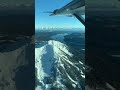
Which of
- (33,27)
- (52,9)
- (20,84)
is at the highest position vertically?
(52,9)

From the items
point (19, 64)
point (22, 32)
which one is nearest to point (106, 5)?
point (22, 32)

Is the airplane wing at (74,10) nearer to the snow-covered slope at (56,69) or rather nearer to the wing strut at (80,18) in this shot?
the wing strut at (80,18)

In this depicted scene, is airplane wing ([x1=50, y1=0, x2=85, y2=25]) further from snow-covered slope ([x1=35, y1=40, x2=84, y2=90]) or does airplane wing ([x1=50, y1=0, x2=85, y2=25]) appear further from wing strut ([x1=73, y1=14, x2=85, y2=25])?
snow-covered slope ([x1=35, y1=40, x2=84, y2=90])

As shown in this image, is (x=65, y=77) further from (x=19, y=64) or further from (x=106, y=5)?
(x=106, y=5)

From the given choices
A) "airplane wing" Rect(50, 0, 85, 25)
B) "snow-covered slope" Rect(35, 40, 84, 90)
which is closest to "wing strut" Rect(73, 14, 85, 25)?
"airplane wing" Rect(50, 0, 85, 25)

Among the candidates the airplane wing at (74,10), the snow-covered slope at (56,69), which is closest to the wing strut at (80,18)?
the airplane wing at (74,10)

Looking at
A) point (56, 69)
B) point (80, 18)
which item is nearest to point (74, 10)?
point (80, 18)

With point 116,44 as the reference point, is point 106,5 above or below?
above
